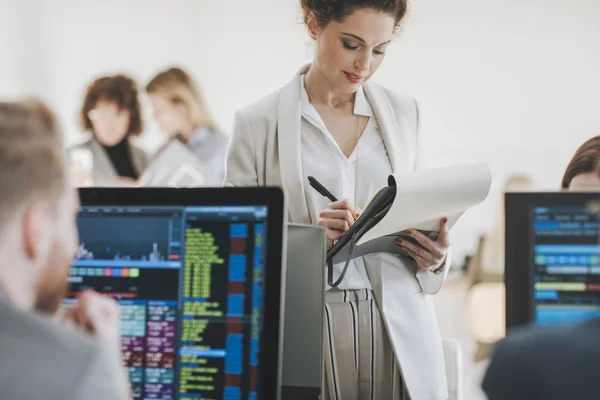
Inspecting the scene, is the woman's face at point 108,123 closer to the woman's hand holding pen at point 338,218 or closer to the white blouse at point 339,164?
the white blouse at point 339,164

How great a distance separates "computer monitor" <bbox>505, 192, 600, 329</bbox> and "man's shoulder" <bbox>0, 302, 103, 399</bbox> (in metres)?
0.49

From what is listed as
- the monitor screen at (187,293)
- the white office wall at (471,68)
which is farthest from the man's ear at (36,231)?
the white office wall at (471,68)

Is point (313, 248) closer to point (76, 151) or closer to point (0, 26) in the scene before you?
point (76, 151)

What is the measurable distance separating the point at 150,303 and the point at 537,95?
4463mm

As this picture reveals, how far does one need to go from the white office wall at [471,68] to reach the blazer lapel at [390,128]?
3419 millimetres

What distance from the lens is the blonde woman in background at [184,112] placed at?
3314 millimetres

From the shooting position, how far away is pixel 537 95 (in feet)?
16.4

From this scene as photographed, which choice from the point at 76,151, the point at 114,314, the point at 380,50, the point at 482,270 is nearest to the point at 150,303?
the point at 114,314

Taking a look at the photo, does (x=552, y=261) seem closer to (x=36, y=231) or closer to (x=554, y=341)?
(x=554, y=341)

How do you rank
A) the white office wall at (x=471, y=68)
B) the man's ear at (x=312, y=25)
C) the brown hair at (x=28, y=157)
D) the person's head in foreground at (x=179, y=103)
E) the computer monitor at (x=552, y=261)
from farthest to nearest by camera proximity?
the white office wall at (x=471, y=68), the person's head in foreground at (x=179, y=103), the man's ear at (x=312, y=25), the computer monitor at (x=552, y=261), the brown hair at (x=28, y=157)

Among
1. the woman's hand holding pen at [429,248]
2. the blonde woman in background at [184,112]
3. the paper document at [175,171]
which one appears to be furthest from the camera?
the blonde woman in background at [184,112]

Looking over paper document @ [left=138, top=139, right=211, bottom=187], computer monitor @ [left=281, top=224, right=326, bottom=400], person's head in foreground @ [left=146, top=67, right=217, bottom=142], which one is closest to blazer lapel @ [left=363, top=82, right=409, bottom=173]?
computer monitor @ [left=281, top=224, right=326, bottom=400]

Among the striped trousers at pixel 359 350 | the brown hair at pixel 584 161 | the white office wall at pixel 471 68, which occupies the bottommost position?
→ the striped trousers at pixel 359 350

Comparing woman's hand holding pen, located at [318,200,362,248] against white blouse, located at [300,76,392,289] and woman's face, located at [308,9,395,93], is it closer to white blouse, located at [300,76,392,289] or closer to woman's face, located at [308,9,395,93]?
white blouse, located at [300,76,392,289]
